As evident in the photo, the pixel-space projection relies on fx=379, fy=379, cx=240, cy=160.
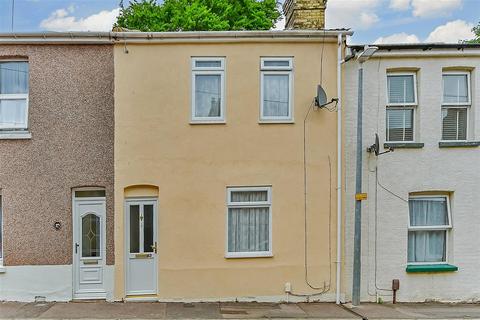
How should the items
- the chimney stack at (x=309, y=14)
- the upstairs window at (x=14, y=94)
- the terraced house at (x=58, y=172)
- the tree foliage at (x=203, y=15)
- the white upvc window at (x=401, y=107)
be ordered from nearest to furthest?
the terraced house at (x=58, y=172) → the upstairs window at (x=14, y=94) → the white upvc window at (x=401, y=107) → the chimney stack at (x=309, y=14) → the tree foliage at (x=203, y=15)

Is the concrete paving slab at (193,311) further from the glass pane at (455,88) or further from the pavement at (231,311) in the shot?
the glass pane at (455,88)

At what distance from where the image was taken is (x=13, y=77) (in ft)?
30.3

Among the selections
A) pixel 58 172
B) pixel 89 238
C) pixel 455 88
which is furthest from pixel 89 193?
pixel 455 88

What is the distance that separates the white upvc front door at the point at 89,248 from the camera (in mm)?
9000

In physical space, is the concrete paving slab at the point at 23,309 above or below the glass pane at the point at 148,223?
below

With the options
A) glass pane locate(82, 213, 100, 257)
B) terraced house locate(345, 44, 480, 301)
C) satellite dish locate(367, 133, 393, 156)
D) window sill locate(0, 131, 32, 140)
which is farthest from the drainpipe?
window sill locate(0, 131, 32, 140)

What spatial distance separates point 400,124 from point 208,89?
483 cm

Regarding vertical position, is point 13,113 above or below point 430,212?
above

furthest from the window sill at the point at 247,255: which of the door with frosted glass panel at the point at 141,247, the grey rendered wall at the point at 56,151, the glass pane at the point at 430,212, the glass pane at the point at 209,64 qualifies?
the glass pane at the point at 209,64

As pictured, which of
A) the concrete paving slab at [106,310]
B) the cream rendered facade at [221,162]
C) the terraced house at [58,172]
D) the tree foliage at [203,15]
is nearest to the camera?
the concrete paving slab at [106,310]

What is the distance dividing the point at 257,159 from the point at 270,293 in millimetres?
3190

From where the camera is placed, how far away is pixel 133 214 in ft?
29.9

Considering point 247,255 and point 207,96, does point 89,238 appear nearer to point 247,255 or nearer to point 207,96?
point 247,255

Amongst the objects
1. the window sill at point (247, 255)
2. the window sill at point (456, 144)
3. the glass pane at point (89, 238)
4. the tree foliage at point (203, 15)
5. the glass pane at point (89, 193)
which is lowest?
the window sill at point (247, 255)
